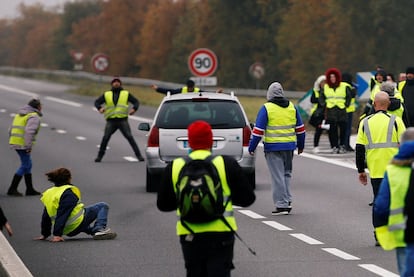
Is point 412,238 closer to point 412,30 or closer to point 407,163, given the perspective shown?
point 407,163

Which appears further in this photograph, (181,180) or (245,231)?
(245,231)

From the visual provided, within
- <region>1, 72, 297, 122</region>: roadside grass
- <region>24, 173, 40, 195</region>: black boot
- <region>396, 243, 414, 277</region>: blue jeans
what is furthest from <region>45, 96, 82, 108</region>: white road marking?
<region>396, 243, 414, 277</region>: blue jeans

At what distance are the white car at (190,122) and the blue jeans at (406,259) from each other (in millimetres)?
11027

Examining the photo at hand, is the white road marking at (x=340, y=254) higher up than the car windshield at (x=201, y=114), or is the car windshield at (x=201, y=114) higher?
the car windshield at (x=201, y=114)

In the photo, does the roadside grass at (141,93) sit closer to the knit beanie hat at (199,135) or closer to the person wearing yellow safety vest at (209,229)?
the person wearing yellow safety vest at (209,229)

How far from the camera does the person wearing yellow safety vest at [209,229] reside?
29.7 ft

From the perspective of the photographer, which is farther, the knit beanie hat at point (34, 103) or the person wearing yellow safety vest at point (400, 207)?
the knit beanie hat at point (34, 103)

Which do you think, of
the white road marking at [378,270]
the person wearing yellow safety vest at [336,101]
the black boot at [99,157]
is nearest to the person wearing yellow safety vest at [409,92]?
the person wearing yellow safety vest at [336,101]

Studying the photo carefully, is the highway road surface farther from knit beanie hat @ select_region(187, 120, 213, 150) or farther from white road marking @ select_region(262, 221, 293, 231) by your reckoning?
knit beanie hat @ select_region(187, 120, 213, 150)

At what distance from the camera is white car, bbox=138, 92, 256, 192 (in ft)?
66.7

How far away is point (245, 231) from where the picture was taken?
638 inches

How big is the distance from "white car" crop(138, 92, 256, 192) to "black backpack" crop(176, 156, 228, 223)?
35.9 ft

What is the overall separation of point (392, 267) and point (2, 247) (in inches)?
151

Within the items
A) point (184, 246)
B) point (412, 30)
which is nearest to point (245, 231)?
point (184, 246)
